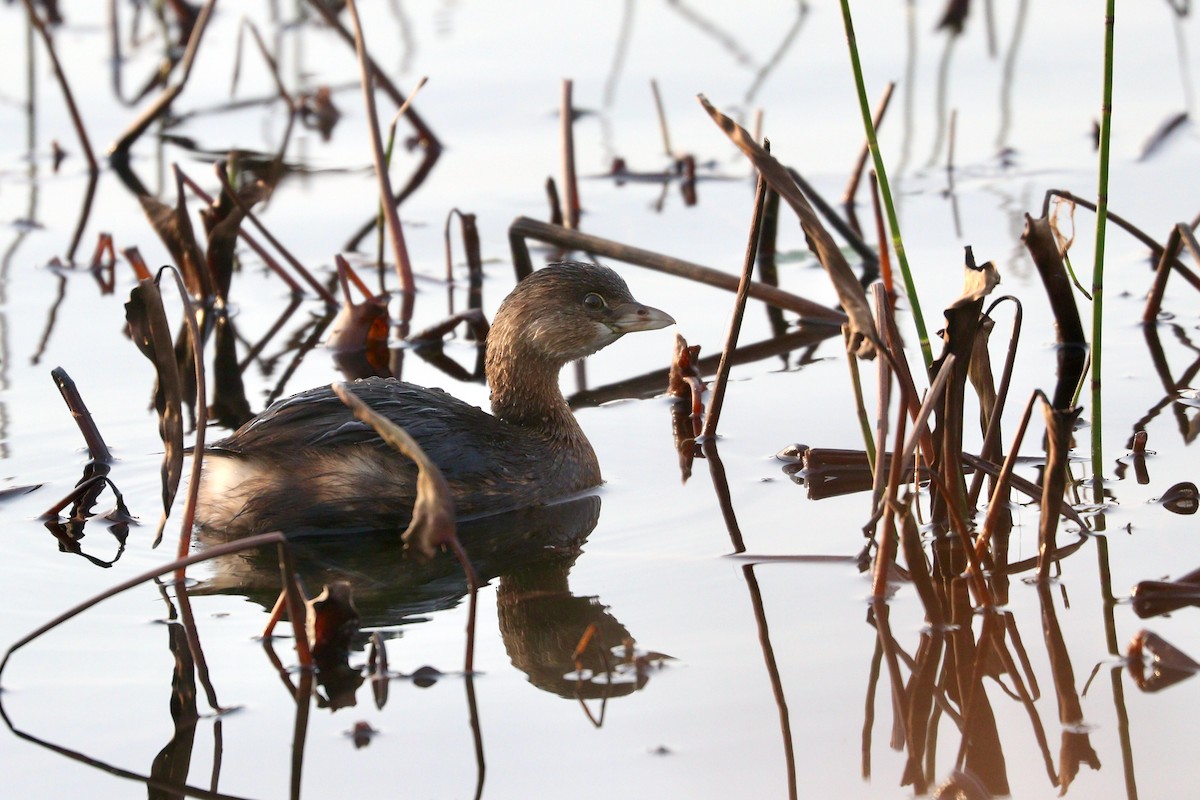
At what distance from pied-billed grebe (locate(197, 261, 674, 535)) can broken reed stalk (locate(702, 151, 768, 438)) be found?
44cm

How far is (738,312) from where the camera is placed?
17.5 ft

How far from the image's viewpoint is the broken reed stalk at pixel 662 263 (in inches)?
265

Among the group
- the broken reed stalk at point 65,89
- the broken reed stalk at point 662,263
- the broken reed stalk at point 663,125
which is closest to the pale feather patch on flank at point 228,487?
the broken reed stalk at point 662,263

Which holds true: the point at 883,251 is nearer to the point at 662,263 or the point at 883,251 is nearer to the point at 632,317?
the point at 662,263

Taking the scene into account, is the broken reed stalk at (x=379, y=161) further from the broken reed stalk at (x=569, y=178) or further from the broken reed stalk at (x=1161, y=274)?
the broken reed stalk at (x=1161, y=274)

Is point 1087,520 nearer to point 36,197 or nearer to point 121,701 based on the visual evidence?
point 121,701

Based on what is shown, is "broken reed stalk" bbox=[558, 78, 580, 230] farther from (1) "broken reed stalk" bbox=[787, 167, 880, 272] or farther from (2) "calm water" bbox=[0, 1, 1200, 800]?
(1) "broken reed stalk" bbox=[787, 167, 880, 272]

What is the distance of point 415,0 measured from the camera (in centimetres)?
1271

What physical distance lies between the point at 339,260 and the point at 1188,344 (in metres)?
3.28

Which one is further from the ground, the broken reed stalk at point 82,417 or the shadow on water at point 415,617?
the broken reed stalk at point 82,417

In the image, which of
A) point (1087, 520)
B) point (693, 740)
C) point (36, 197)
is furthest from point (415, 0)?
point (693, 740)

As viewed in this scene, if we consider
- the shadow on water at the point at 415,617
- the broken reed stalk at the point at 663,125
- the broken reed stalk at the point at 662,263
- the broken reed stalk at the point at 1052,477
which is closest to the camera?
the shadow on water at the point at 415,617

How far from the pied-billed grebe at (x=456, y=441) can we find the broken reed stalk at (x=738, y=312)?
44 centimetres

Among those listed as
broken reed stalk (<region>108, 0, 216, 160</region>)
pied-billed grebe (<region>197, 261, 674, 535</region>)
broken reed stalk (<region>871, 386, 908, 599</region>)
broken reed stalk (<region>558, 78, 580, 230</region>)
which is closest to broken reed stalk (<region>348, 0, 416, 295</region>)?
broken reed stalk (<region>558, 78, 580, 230</region>)
